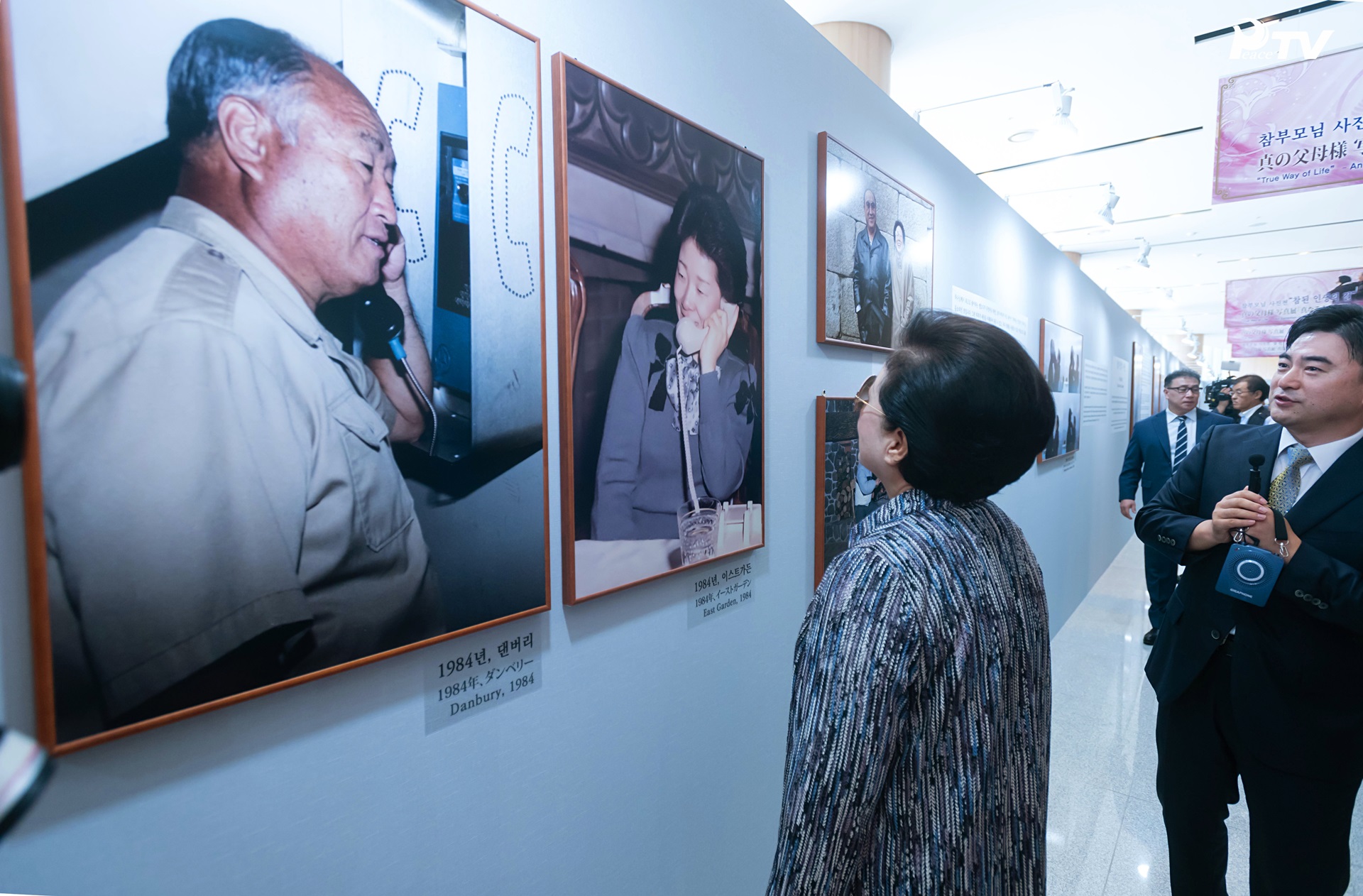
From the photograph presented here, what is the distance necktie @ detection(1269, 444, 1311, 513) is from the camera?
5.93ft

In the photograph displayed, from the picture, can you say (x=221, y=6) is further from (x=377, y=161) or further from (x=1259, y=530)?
(x=1259, y=530)

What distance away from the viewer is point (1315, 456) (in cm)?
176

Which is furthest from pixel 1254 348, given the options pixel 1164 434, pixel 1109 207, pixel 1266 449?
pixel 1266 449

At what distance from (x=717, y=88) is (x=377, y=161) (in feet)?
3.44

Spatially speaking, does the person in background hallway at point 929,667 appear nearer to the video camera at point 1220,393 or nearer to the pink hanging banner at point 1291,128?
the pink hanging banner at point 1291,128

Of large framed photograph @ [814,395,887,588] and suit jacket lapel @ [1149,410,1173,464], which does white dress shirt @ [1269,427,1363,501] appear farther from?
suit jacket lapel @ [1149,410,1173,464]

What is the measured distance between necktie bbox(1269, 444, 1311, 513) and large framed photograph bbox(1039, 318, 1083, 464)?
256 centimetres

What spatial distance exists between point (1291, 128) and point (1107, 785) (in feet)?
11.9

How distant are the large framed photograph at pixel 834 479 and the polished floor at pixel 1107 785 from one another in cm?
98

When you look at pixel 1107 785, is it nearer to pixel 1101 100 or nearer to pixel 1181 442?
pixel 1181 442

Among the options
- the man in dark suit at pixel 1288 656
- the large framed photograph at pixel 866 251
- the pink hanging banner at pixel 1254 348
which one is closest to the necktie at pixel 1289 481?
the man in dark suit at pixel 1288 656

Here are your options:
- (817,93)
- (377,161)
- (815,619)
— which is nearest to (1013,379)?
(815,619)

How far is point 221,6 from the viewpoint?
830 mm

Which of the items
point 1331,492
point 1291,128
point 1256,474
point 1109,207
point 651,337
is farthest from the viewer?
point 1109,207
